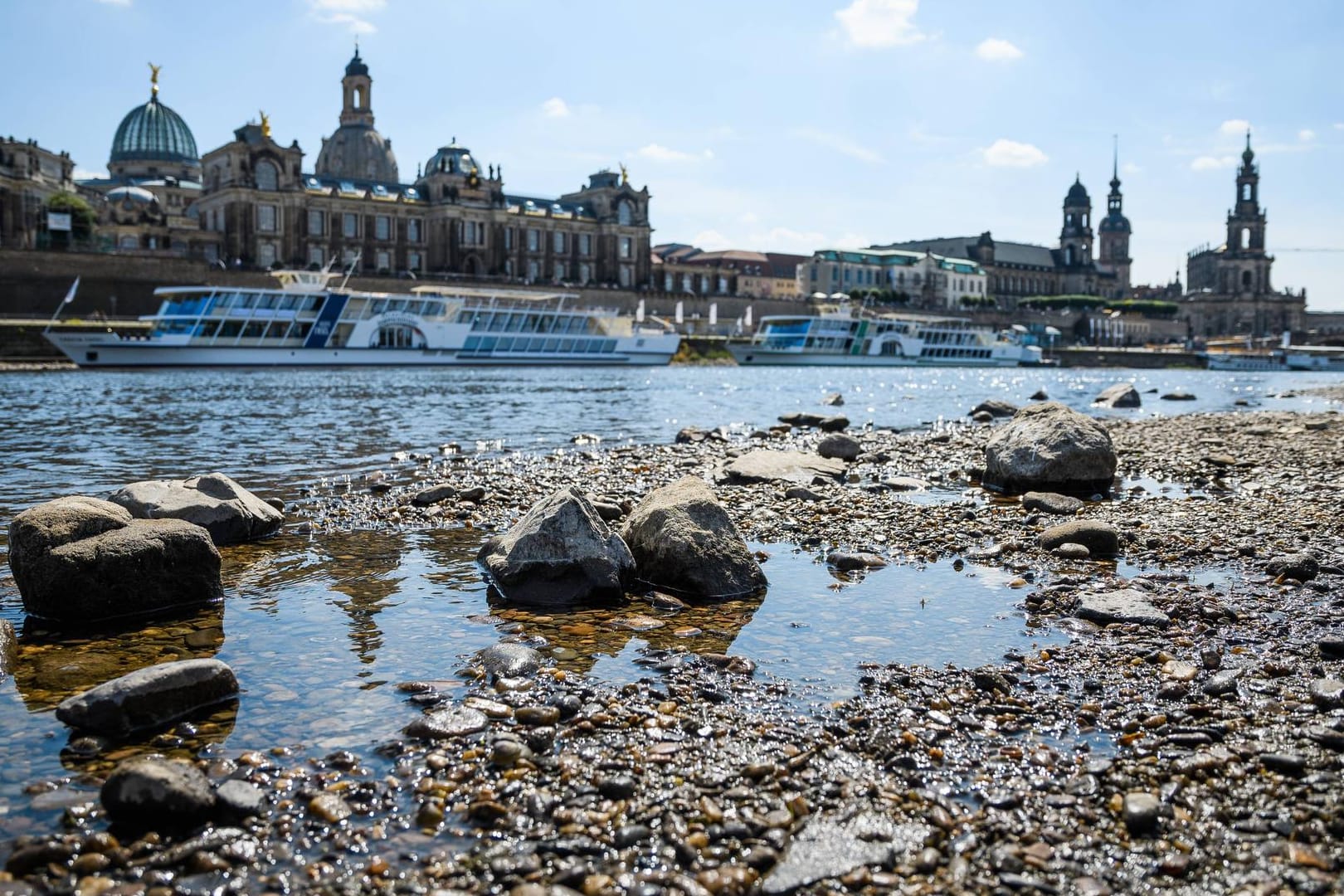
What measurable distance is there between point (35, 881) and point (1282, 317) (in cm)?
19004

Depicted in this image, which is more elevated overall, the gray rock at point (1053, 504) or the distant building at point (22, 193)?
the distant building at point (22, 193)

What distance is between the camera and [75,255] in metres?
76.4

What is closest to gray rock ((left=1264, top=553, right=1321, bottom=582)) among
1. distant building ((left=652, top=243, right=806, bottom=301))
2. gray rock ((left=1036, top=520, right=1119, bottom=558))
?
gray rock ((left=1036, top=520, right=1119, bottom=558))

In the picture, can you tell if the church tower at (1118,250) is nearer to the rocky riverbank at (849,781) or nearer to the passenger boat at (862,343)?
the passenger boat at (862,343)

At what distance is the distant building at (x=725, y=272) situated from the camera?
134 metres

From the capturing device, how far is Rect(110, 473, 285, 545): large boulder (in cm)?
1059

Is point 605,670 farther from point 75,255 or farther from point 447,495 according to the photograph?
point 75,255

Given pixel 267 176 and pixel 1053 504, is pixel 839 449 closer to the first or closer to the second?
pixel 1053 504

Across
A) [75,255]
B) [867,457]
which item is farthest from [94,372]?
[867,457]

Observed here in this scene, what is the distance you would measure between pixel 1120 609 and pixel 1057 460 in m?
6.97

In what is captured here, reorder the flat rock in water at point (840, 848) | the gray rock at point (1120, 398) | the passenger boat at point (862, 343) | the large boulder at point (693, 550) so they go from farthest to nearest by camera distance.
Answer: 1. the passenger boat at point (862, 343)
2. the gray rock at point (1120, 398)
3. the large boulder at point (693, 550)
4. the flat rock in water at point (840, 848)

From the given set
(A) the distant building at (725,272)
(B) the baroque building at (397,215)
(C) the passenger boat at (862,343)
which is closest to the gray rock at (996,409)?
(C) the passenger boat at (862,343)

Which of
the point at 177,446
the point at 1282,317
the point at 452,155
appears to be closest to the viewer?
the point at 177,446

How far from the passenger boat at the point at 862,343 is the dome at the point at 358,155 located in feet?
194
